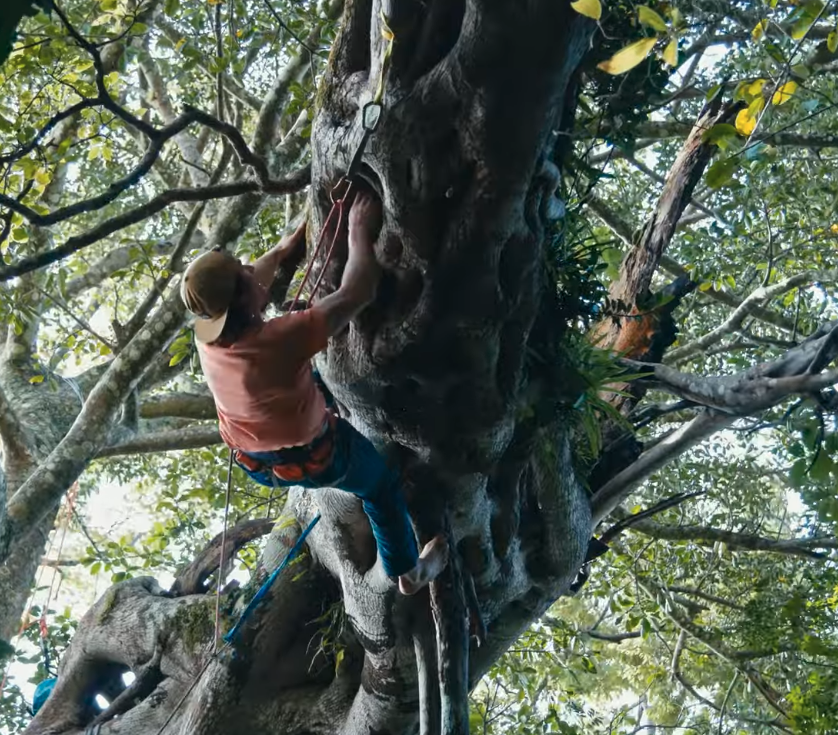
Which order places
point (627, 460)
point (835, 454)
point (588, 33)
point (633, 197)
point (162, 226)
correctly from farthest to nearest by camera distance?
point (162, 226) → point (633, 197) → point (627, 460) → point (835, 454) → point (588, 33)

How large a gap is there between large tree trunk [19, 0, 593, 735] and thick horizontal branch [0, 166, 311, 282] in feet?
2.59

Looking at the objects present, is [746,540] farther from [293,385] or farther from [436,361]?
[293,385]

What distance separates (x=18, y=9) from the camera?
0.92m

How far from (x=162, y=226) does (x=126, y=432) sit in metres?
4.44

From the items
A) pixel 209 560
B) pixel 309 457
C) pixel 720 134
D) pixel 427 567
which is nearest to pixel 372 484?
pixel 309 457

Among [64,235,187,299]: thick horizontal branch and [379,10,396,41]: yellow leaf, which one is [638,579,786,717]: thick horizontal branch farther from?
[379,10,396,41]: yellow leaf

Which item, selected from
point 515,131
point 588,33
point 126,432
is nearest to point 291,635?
point 126,432

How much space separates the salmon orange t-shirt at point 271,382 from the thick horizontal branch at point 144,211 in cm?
79

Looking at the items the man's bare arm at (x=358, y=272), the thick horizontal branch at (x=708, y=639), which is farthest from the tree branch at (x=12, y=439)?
the thick horizontal branch at (x=708, y=639)

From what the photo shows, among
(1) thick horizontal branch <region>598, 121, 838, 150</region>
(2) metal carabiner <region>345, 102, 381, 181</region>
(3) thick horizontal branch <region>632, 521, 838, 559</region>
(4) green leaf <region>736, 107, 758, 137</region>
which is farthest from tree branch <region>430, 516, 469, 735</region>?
(1) thick horizontal branch <region>598, 121, 838, 150</region>

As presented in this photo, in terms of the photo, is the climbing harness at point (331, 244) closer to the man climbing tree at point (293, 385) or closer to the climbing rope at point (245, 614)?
the man climbing tree at point (293, 385)

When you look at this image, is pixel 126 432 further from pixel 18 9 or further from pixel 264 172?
pixel 18 9

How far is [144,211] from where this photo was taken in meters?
3.45

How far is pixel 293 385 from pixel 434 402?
1.88ft
